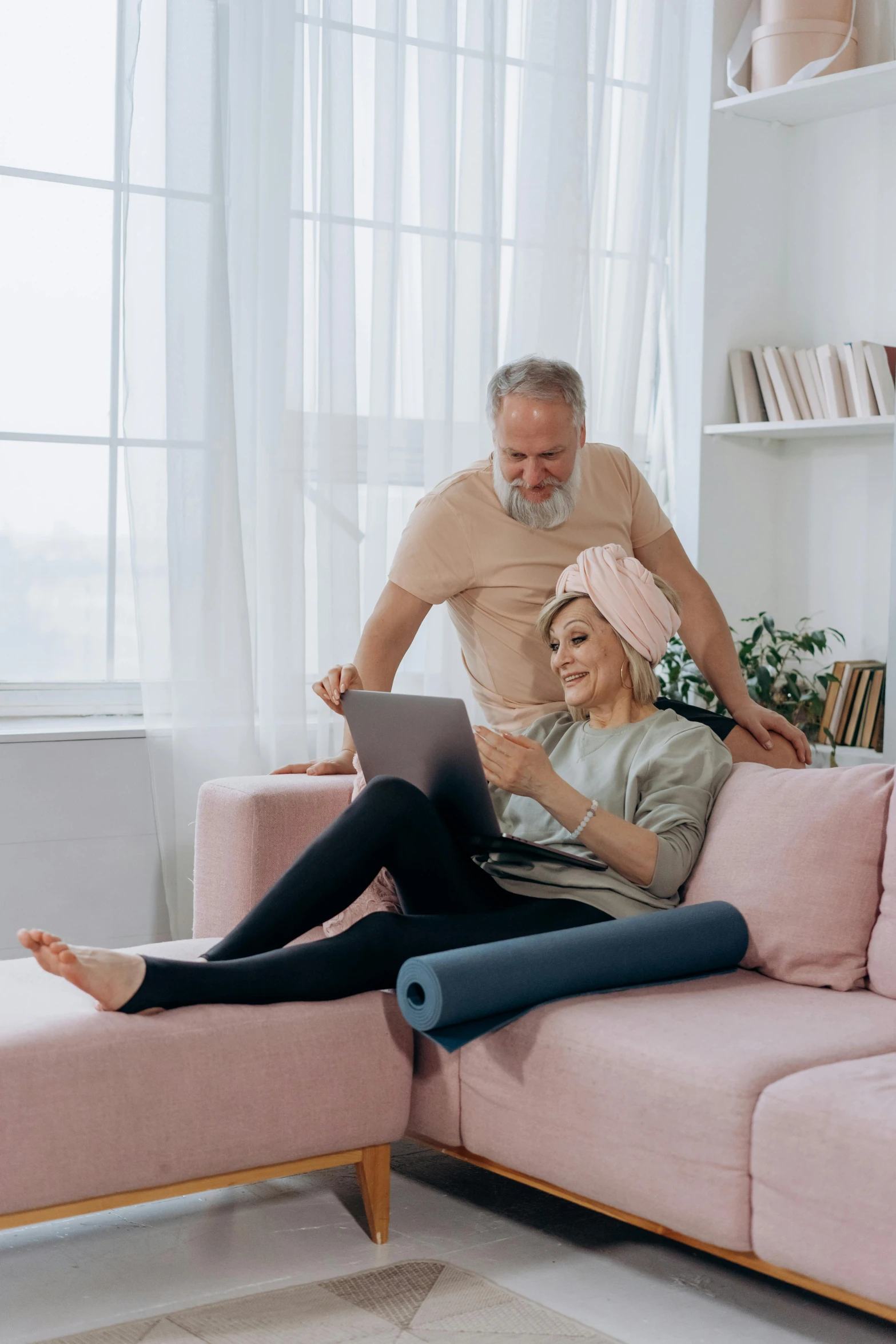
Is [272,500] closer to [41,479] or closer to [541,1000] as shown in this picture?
[41,479]

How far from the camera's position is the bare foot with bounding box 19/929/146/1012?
2016mm

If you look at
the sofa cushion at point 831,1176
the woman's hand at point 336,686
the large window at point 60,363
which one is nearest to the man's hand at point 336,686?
the woman's hand at point 336,686

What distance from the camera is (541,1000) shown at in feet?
6.91

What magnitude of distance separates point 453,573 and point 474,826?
0.77 m

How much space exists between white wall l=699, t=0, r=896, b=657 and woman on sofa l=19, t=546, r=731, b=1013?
1.80 m

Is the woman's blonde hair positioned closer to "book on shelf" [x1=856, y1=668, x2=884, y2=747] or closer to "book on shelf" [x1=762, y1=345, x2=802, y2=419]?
"book on shelf" [x1=856, y1=668, x2=884, y2=747]

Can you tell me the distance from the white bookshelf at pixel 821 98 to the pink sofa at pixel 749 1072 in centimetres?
238

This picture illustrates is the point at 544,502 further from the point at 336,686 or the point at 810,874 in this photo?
the point at 810,874

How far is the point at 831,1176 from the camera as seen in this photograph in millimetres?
1749

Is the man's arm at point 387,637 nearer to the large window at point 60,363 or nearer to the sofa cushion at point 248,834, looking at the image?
the sofa cushion at point 248,834

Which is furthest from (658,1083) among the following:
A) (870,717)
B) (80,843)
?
(870,717)

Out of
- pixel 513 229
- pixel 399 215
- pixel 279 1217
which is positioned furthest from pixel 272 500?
pixel 279 1217

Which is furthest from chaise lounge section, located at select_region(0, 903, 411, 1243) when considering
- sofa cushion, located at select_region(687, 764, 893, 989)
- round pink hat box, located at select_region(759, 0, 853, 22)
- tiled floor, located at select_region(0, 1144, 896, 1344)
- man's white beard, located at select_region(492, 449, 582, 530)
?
round pink hat box, located at select_region(759, 0, 853, 22)

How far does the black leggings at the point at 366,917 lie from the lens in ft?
7.10
